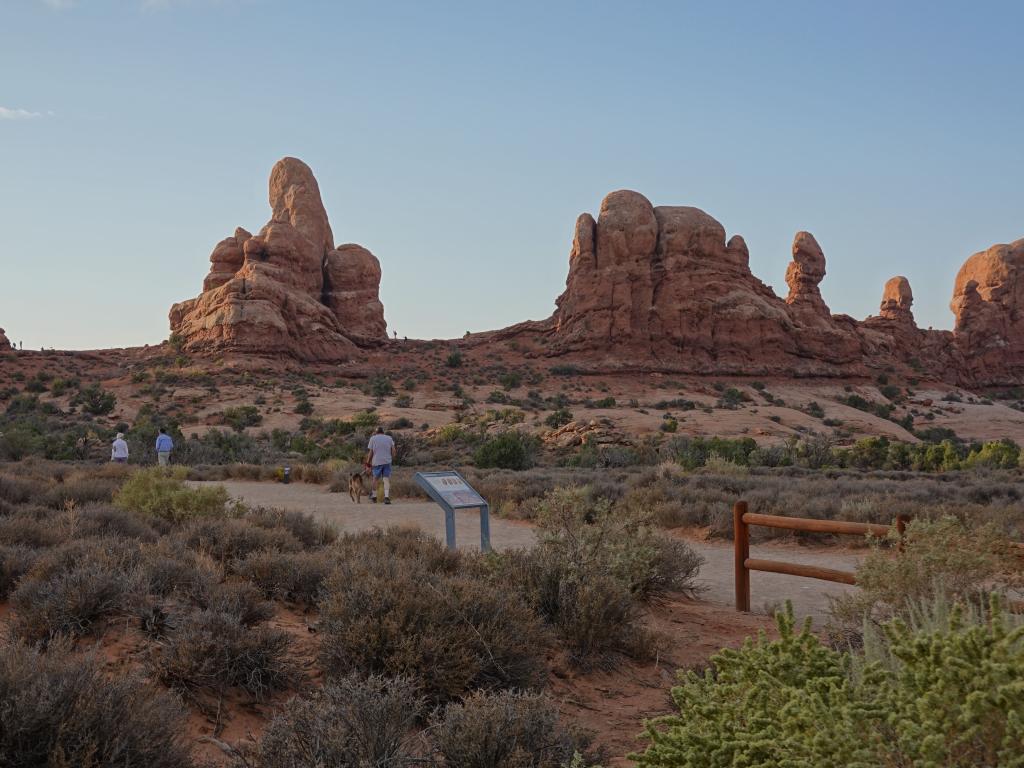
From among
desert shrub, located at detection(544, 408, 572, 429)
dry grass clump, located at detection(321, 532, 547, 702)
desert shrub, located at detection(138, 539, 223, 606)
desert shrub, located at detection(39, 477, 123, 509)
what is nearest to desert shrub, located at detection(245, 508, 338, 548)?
desert shrub, located at detection(138, 539, 223, 606)

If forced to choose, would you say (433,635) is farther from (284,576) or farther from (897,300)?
(897,300)

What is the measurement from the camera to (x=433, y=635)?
4.89m

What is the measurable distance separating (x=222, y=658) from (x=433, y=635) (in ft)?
3.96

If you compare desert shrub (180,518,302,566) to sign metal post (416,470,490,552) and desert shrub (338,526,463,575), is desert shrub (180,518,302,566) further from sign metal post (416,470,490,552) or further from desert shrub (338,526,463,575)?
sign metal post (416,470,490,552)

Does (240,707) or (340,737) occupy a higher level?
(340,737)

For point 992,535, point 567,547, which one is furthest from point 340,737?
point 992,535

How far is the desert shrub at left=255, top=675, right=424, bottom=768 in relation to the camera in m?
3.30

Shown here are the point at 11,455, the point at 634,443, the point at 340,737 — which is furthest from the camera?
the point at 634,443

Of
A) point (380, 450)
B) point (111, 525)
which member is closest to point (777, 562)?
point (111, 525)

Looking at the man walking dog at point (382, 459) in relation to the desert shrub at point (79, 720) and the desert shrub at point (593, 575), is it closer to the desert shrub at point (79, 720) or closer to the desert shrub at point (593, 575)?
the desert shrub at point (593, 575)

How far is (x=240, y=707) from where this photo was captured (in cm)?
459

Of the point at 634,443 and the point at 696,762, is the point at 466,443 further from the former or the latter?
the point at 696,762

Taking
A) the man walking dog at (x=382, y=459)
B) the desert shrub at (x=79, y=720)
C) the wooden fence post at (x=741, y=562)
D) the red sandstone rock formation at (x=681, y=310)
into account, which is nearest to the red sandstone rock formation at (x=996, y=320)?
the red sandstone rock formation at (x=681, y=310)

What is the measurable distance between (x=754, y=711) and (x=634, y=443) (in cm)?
2745
